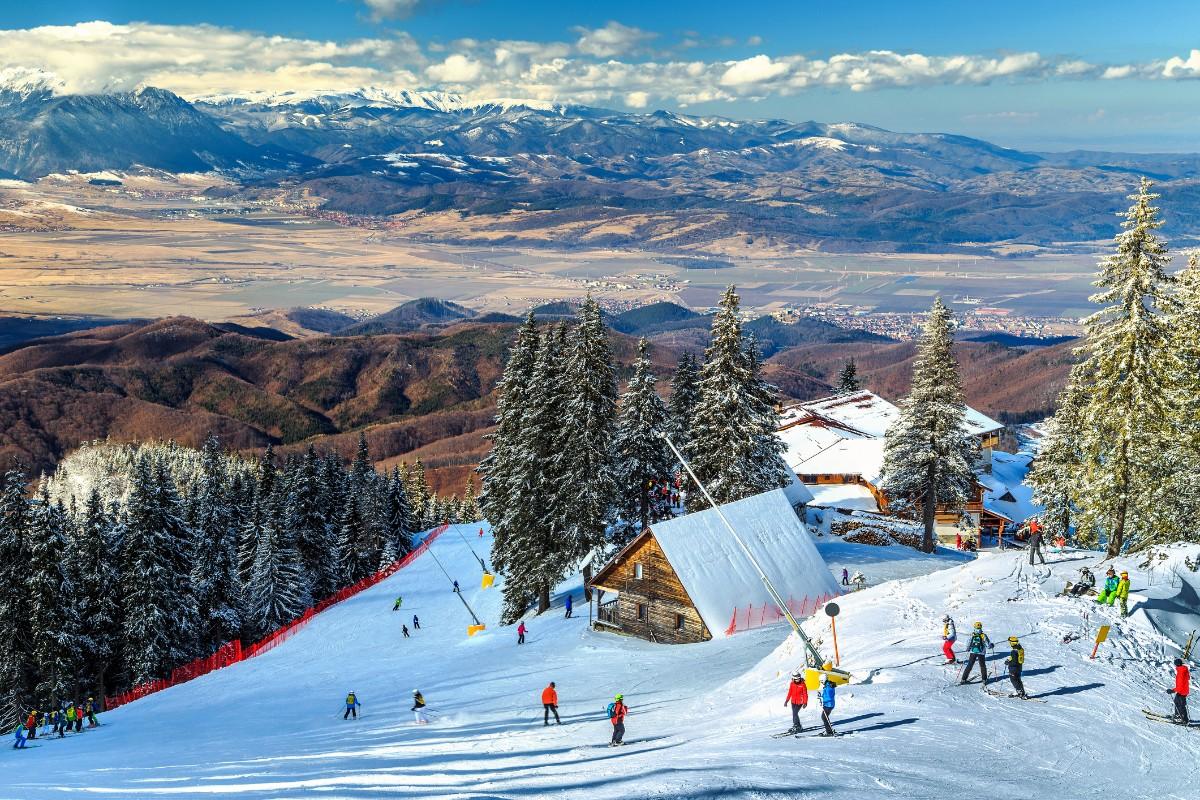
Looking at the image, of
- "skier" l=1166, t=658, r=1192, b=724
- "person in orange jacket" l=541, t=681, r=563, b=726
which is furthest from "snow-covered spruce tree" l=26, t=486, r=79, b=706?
"skier" l=1166, t=658, r=1192, b=724

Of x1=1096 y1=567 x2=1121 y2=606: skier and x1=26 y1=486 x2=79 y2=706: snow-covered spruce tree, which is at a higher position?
x1=1096 y1=567 x2=1121 y2=606: skier

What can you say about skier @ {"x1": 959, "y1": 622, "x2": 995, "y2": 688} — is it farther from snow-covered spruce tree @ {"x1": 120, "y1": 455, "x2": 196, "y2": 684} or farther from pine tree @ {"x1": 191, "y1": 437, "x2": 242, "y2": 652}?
pine tree @ {"x1": 191, "y1": 437, "x2": 242, "y2": 652}

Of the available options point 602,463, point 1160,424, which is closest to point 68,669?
point 602,463

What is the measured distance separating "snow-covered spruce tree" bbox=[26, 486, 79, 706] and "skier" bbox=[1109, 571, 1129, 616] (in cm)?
4843

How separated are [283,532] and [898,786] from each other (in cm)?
5601

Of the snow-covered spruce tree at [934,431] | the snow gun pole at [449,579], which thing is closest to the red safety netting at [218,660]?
the snow gun pole at [449,579]

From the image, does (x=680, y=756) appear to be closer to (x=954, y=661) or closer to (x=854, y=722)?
(x=854, y=722)

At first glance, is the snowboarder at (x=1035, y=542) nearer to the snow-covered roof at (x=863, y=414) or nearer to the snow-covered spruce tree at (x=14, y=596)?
the snow-covered spruce tree at (x=14, y=596)

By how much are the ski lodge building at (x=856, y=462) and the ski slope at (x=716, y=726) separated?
3293cm

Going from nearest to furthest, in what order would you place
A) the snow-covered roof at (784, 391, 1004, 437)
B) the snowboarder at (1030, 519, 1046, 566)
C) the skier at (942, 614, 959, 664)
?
the skier at (942, 614, 959, 664), the snowboarder at (1030, 519, 1046, 566), the snow-covered roof at (784, 391, 1004, 437)

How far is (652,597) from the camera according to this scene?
39312 mm

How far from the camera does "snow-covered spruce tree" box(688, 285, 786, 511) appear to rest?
150ft

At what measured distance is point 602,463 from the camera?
4588cm

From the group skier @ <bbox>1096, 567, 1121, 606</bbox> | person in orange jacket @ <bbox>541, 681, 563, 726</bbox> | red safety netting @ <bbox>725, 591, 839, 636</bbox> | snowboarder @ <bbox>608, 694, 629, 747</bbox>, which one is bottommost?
red safety netting @ <bbox>725, 591, 839, 636</bbox>
